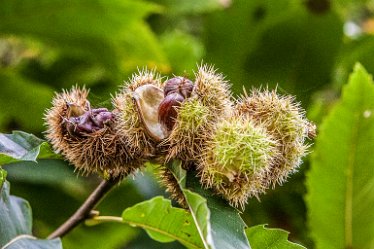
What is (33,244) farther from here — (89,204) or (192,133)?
(192,133)

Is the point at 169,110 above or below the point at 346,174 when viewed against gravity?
below

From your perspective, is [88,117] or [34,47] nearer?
[88,117]

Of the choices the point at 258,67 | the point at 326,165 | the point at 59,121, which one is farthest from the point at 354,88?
the point at 258,67

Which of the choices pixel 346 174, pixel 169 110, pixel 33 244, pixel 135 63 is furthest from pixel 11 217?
pixel 135 63

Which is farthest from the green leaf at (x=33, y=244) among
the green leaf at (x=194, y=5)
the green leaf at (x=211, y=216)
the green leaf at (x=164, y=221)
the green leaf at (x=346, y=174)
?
the green leaf at (x=194, y=5)

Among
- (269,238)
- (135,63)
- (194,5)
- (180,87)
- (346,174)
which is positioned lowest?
(269,238)

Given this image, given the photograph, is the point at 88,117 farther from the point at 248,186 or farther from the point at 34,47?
the point at 34,47
